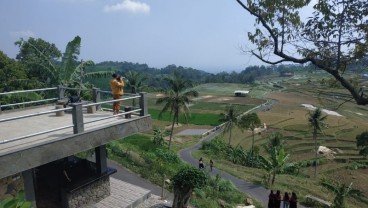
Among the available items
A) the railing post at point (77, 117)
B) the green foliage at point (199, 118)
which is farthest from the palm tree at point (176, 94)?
the green foliage at point (199, 118)

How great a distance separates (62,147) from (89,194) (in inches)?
160

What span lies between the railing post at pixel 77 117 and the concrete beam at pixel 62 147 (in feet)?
0.45

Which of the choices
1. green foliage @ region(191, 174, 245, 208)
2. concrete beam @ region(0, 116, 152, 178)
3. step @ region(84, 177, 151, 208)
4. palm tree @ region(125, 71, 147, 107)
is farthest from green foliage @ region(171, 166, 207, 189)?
palm tree @ region(125, 71, 147, 107)

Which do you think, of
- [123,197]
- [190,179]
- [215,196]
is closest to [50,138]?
[123,197]

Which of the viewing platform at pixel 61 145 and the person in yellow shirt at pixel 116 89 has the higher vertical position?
the person in yellow shirt at pixel 116 89

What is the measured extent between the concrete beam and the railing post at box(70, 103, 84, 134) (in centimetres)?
14

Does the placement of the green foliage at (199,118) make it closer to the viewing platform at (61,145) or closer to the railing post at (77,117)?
the viewing platform at (61,145)

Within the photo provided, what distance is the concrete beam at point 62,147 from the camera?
744 cm

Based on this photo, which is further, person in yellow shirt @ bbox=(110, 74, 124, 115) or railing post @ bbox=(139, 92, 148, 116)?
person in yellow shirt @ bbox=(110, 74, 124, 115)

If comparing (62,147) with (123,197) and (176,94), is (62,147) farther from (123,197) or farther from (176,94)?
(176,94)

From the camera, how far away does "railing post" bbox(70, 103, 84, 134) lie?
8672 millimetres

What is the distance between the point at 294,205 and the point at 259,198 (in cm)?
827

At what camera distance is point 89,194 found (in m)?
12.0

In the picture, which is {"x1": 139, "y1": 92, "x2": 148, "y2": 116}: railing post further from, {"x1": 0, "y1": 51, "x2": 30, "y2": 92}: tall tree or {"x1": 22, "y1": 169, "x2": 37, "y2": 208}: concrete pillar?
{"x1": 0, "y1": 51, "x2": 30, "y2": 92}: tall tree
